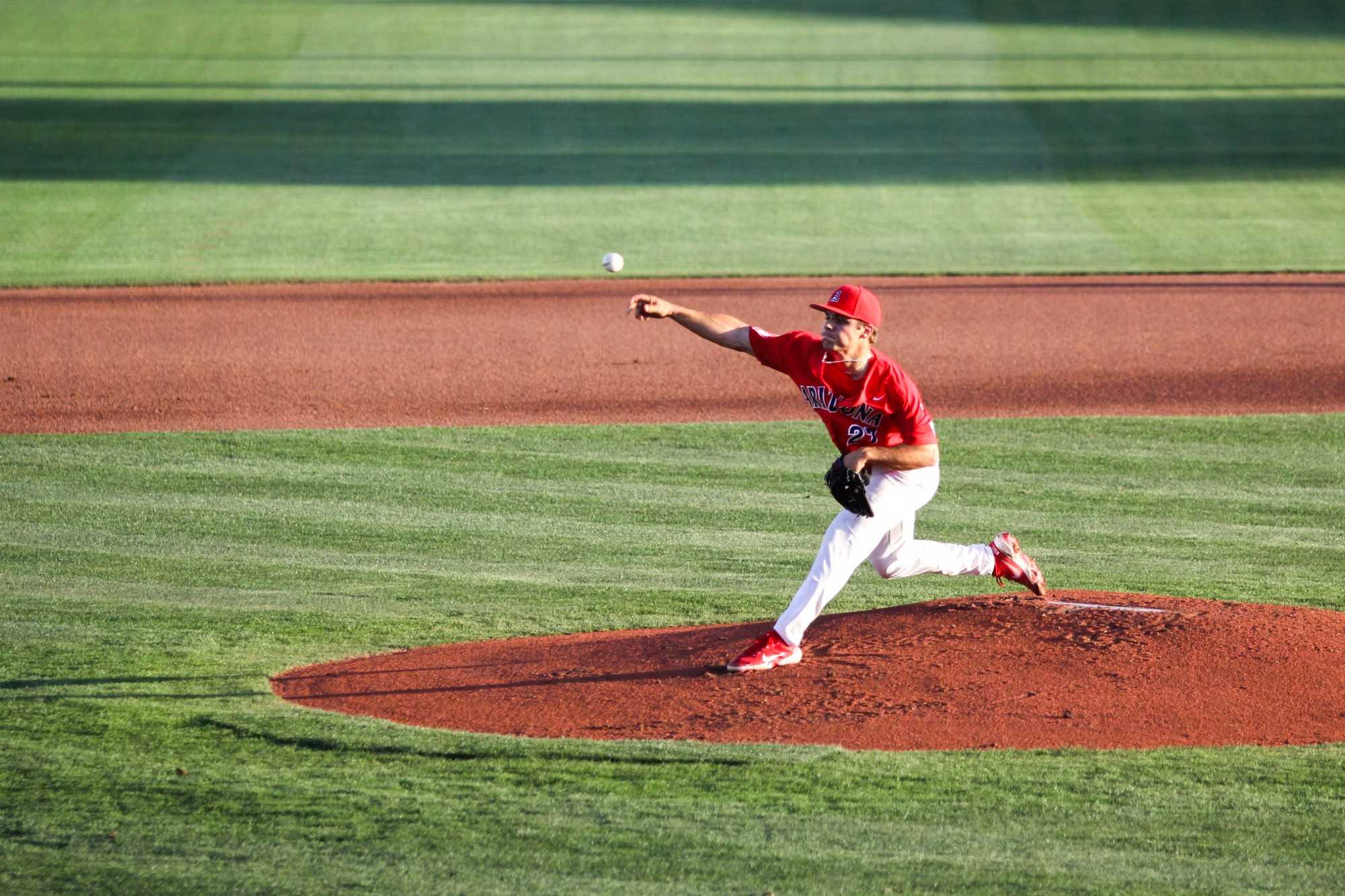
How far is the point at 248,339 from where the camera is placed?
48.3ft

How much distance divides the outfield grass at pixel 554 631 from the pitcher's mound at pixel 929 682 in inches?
7.9

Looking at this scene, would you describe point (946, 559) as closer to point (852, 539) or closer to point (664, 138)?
point (852, 539)

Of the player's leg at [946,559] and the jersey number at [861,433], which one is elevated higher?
the jersey number at [861,433]

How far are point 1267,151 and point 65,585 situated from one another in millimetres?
22524

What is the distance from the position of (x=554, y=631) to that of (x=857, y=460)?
209 cm

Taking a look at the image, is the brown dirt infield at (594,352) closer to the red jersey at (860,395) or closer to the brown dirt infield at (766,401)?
the brown dirt infield at (766,401)

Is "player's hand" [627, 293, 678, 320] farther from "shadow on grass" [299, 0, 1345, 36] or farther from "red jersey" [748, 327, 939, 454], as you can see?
"shadow on grass" [299, 0, 1345, 36]

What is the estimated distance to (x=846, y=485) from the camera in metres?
6.11

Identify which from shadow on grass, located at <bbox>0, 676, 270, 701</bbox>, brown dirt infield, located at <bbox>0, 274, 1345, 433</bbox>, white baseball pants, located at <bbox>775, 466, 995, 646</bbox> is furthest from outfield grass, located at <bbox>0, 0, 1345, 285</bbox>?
white baseball pants, located at <bbox>775, 466, 995, 646</bbox>

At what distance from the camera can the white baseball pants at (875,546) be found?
20.8 ft

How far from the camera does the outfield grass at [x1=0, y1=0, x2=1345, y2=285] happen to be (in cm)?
1950

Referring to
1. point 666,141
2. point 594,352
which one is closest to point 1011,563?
point 594,352

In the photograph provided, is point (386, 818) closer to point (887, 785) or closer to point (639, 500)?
point (887, 785)

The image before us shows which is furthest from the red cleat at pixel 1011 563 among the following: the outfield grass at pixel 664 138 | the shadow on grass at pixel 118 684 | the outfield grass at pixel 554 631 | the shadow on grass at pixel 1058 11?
the shadow on grass at pixel 1058 11
